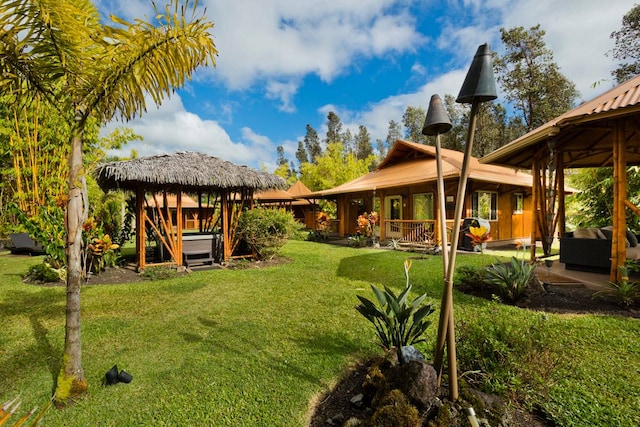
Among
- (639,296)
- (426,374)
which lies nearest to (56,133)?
(426,374)

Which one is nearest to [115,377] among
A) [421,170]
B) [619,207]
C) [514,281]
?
[514,281]

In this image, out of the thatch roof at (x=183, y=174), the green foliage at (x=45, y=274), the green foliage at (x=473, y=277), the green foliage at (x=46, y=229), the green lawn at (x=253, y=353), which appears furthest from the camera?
the thatch roof at (x=183, y=174)

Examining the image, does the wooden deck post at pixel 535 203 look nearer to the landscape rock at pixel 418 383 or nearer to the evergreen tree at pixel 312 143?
the landscape rock at pixel 418 383

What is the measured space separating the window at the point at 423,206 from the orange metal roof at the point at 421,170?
3.93 feet

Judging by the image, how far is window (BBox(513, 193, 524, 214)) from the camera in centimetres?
1377

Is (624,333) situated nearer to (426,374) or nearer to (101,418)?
(426,374)

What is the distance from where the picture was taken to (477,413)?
1908 millimetres

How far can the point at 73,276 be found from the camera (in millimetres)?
2492

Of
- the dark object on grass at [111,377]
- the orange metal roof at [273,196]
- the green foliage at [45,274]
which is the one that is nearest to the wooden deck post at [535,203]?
the dark object on grass at [111,377]

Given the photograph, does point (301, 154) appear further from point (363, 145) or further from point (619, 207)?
point (619, 207)

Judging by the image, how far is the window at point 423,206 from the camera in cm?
1340

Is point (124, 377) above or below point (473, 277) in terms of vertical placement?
below

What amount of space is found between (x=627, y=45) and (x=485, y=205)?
16.7 meters

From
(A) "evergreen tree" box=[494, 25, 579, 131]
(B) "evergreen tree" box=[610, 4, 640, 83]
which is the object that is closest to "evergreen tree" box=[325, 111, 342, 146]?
(A) "evergreen tree" box=[494, 25, 579, 131]
